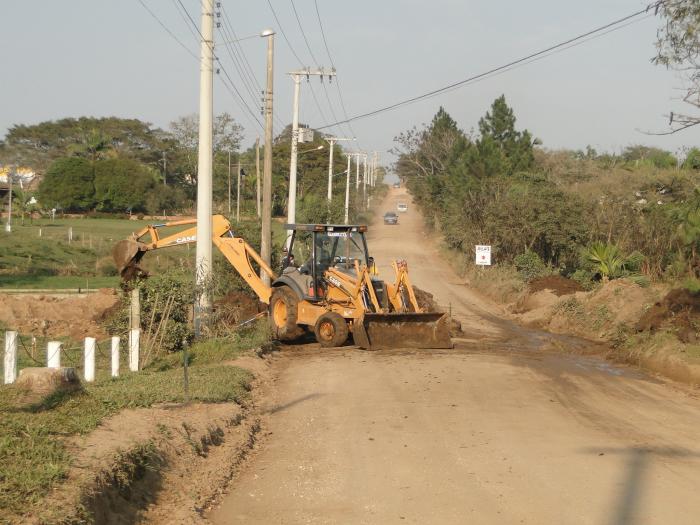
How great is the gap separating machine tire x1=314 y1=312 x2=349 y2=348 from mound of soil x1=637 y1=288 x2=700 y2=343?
24.1 ft

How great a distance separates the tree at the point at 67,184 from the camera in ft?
301

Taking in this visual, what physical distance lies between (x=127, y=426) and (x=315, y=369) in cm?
818

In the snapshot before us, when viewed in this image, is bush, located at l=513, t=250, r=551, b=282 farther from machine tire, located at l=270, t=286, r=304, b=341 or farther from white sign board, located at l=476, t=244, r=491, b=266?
machine tire, located at l=270, t=286, r=304, b=341

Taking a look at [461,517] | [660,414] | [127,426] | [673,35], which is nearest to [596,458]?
[461,517]

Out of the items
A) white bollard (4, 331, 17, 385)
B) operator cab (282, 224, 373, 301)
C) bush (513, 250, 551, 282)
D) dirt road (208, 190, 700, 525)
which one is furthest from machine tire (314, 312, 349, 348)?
bush (513, 250, 551, 282)

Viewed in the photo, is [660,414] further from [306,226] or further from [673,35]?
[306,226]

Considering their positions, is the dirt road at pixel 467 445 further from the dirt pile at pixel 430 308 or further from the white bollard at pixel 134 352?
the dirt pile at pixel 430 308

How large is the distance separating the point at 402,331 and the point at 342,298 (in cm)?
187

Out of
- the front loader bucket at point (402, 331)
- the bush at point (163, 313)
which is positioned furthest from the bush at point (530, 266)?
the bush at point (163, 313)

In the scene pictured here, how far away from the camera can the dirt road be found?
27.8ft

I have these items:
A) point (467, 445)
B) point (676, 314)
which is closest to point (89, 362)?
point (467, 445)

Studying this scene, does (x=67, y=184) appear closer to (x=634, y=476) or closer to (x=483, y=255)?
(x=483, y=255)

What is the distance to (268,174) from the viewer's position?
30.2 meters

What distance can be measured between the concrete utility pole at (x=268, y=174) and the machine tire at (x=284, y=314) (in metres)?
3.93
